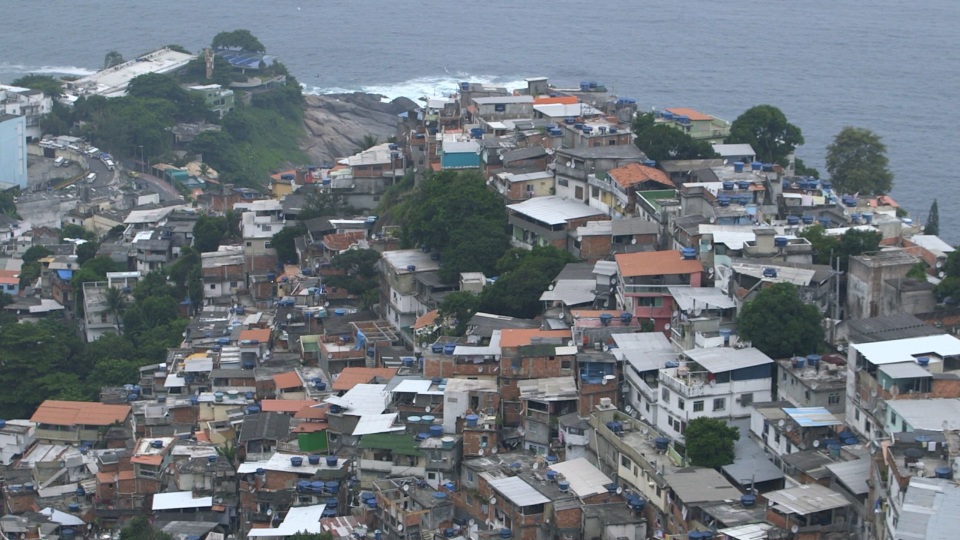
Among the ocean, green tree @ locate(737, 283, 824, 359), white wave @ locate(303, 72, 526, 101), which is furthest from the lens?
white wave @ locate(303, 72, 526, 101)

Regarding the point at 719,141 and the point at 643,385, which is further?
the point at 719,141

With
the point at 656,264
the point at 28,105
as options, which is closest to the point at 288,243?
the point at 656,264

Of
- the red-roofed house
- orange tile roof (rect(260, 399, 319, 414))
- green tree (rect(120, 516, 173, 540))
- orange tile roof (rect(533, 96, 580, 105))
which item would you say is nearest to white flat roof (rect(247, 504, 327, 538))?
green tree (rect(120, 516, 173, 540))

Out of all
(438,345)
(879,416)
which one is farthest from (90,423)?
(879,416)

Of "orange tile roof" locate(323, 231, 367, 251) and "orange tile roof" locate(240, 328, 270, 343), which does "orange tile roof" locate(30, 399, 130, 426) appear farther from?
"orange tile roof" locate(323, 231, 367, 251)

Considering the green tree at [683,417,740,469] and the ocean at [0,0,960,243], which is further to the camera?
the ocean at [0,0,960,243]

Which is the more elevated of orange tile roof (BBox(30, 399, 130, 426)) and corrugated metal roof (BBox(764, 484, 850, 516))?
corrugated metal roof (BBox(764, 484, 850, 516))

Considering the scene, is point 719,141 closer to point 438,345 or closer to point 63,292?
point 438,345
